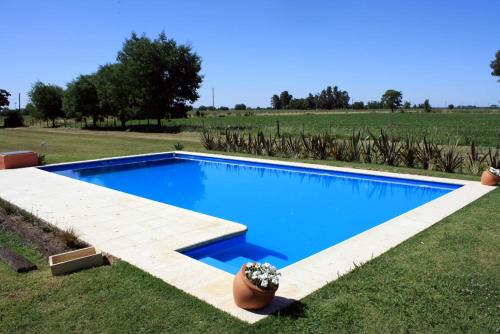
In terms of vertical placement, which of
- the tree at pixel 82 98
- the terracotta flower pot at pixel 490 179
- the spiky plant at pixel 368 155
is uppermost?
the tree at pixel 82 98

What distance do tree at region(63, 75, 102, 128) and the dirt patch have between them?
34.3 meters

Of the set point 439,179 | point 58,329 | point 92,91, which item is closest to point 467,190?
point 439,179

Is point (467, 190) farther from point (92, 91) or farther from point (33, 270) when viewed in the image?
point (92, 91)

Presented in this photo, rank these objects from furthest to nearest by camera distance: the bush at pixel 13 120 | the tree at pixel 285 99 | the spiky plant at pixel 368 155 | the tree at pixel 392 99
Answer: the tree at pixel 285 99
the tree at pixel 392 99
the bush at pixel 13 120
the spiky plant at pixel 368 155

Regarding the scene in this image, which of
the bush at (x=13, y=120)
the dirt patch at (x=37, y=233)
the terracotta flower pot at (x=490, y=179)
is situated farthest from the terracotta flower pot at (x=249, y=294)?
the bush at (x=13, y=120)

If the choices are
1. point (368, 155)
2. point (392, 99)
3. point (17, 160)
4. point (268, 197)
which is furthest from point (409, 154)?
point (392, 99)

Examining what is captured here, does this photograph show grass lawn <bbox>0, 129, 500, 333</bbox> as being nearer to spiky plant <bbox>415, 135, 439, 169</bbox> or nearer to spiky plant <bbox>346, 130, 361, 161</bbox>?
spiky plant <bbox>415, 135, 439, 169</bbox>

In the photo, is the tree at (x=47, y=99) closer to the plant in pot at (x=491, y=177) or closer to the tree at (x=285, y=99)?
the plant in pot at (x=491, y=177)

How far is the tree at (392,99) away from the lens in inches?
4596

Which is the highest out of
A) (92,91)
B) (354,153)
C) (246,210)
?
(92,91)

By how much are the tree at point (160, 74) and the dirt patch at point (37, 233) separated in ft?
82.7

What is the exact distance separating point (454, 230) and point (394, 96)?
396 feet

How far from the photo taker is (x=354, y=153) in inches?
537

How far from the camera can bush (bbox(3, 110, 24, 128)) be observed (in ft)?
155
